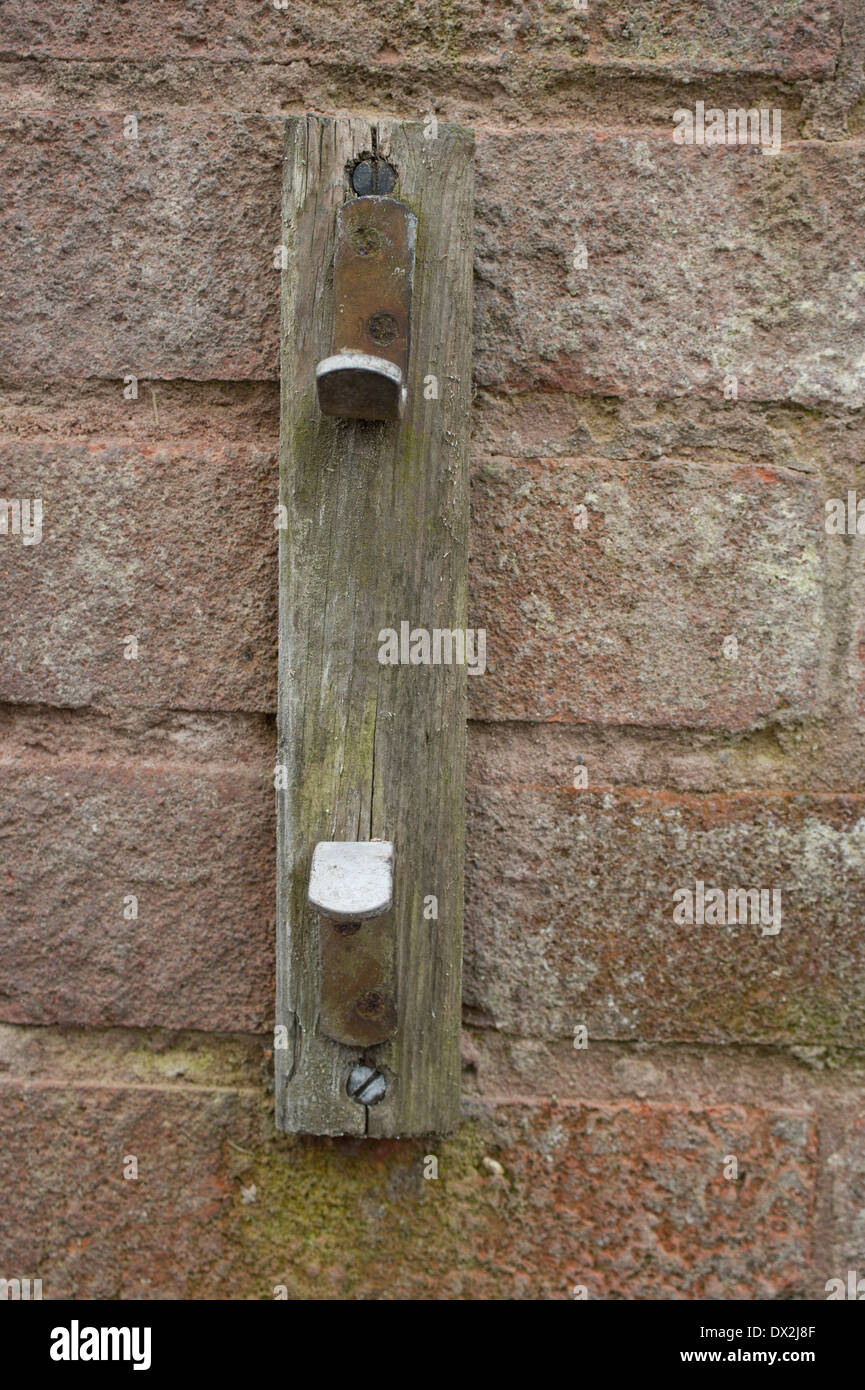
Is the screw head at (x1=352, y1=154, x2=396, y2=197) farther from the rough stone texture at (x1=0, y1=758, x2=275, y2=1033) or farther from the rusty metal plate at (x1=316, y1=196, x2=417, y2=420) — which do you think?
the rough stone texture at (x1=0, y1=758, x2=275, y2=1033)

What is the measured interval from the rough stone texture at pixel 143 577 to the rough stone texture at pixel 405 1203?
16.3 inches

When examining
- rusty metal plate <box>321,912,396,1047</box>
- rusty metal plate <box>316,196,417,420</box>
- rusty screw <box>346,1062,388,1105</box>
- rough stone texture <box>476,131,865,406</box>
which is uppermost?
rough stone texture <box>476,131,865,406</box>

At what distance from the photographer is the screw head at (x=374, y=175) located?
2.62 feet

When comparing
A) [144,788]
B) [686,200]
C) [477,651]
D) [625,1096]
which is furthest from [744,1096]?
[686,200]

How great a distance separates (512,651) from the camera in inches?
35.4

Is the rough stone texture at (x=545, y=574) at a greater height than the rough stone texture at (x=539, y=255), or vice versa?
the rough stone texture at (x=539, y=255)

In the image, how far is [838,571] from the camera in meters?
0.90

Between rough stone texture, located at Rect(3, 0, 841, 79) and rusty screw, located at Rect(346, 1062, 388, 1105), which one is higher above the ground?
rough stone texture, located at Rect(3, 0, 841, 79)

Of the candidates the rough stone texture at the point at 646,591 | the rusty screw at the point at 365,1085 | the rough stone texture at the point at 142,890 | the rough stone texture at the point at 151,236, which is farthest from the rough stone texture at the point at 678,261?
the rusty screw at the point at 365,1085

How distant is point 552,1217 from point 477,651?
56 cm

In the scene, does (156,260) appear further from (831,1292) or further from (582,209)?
(831,1292)

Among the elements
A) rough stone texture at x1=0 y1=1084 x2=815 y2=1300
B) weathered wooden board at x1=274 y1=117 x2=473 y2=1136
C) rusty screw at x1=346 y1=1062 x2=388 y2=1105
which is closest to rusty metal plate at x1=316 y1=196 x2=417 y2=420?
weathered wooden board at x1=274 y1=117 x2=473 y2=1136

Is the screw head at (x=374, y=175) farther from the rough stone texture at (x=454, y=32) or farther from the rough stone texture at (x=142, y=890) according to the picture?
the rough stone texture at (x=142, y=890)

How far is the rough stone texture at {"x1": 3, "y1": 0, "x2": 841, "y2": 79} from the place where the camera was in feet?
2.86
